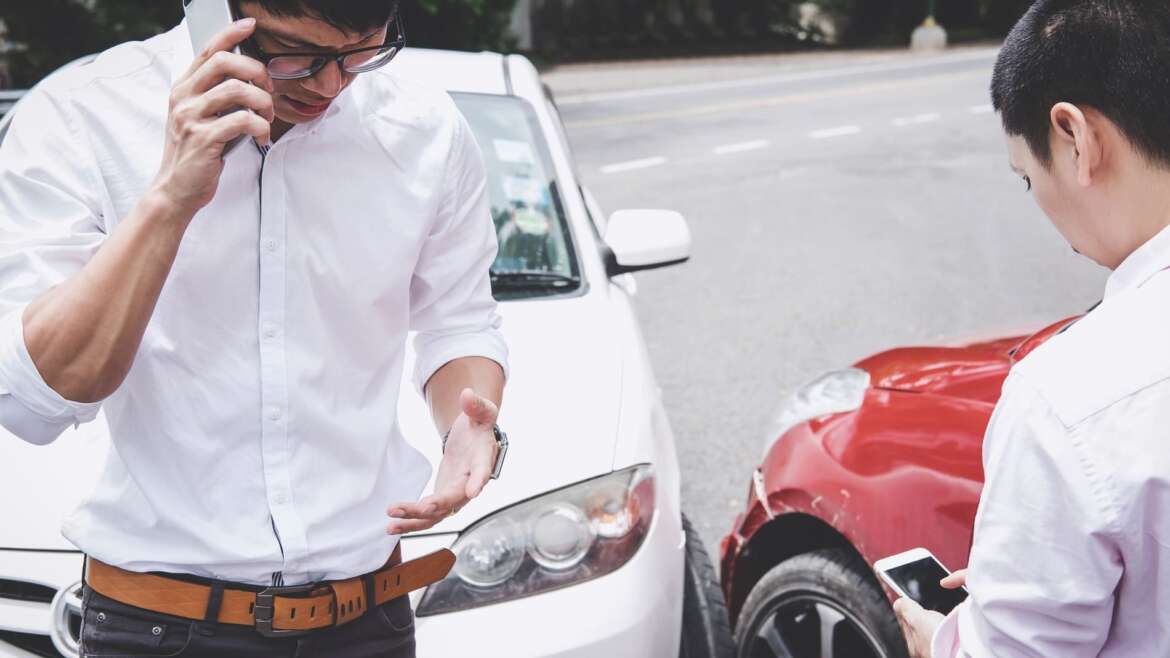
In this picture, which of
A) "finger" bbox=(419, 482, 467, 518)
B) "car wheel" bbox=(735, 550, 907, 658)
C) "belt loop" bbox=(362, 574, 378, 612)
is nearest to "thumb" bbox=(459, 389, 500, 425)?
"finger" bbox=(419, 482, 467, 518)

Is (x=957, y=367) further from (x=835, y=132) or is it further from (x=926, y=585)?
(x=835, y=132)

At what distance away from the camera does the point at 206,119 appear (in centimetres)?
125

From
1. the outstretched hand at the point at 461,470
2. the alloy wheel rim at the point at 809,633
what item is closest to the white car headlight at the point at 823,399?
the alloy wheel rim at the point at 809,633

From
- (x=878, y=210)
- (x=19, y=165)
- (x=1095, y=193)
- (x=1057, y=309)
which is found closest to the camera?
(x=1095, y=193)

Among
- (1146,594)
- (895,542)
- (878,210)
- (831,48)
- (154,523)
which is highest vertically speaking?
(1146,594)

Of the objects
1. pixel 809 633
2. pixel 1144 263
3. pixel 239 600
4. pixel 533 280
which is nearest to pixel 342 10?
pixel 239 600

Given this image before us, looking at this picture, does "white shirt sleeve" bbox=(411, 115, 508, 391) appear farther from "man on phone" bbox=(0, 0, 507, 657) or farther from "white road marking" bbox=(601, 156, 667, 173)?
"white road marking" bbox=(601, 156, 667, 173)

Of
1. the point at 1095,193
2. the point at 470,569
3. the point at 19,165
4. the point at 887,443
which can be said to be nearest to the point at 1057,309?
the point at 887,443

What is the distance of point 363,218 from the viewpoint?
1597 millimetres

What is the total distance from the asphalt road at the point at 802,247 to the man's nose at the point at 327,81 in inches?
81.3

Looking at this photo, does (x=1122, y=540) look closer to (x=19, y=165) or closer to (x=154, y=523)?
(x=154, y=523)

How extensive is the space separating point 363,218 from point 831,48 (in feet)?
89.1

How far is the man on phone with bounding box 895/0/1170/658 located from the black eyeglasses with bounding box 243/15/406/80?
0.83 meters

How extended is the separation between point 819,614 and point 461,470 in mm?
1181
